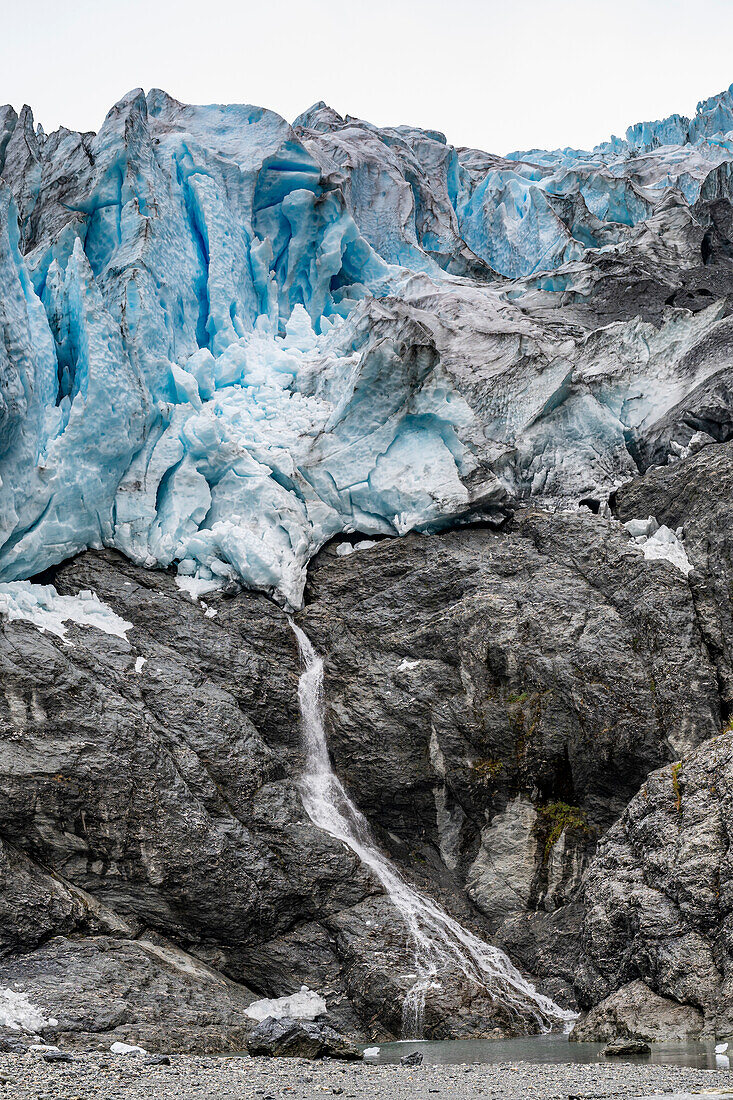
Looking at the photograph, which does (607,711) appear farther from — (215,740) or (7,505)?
(7,505)

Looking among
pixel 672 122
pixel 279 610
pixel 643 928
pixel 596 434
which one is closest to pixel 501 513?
pixel 596 434

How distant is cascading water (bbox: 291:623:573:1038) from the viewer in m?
14.2

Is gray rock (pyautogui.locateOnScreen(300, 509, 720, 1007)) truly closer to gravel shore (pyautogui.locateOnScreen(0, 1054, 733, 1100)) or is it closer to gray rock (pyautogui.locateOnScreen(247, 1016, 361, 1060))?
gray rock (pyautogui.locateOnScreen(247, 1016, 361, 1060))

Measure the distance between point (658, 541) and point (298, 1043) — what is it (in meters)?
11.3

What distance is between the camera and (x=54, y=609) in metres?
17.3

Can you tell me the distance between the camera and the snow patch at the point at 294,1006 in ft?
45.5

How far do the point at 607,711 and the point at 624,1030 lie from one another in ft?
19.1

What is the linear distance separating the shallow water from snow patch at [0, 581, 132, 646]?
28.6 ft

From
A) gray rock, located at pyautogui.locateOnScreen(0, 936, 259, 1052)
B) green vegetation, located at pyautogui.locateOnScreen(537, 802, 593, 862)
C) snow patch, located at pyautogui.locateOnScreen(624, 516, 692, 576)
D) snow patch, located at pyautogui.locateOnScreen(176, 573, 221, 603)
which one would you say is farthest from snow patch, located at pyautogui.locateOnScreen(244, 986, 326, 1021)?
snow patch, located at pyautogui.locateOnScreen(624, 516, 692, 576)

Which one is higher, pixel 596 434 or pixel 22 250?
pixel 22 250

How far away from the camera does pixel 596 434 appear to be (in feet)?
68.7

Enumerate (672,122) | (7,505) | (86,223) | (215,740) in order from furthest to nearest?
(672,122)
(86,223)
(7,505)
(215,740)

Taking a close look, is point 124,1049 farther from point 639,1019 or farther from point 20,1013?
point 639,1019

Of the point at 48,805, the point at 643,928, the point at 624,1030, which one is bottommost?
the point at 624,1030
